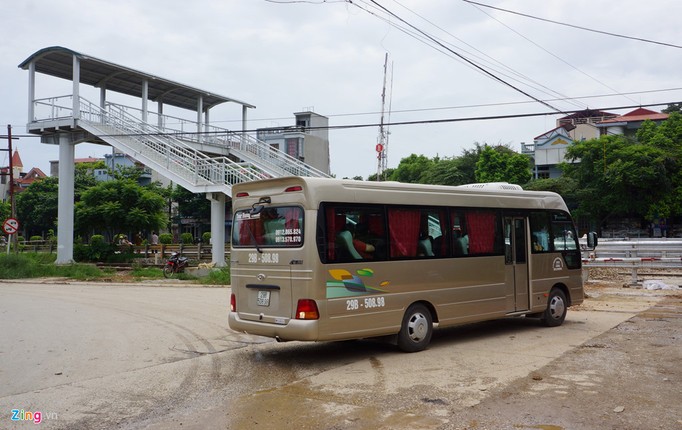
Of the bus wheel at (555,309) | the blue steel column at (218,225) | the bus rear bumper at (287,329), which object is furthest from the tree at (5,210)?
the bus wheel at (555,309)

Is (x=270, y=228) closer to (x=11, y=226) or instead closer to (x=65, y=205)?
(x=11, y=226)

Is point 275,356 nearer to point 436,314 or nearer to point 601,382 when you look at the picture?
point 436,314

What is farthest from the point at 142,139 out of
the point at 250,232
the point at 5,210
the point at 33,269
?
the point at 5,210

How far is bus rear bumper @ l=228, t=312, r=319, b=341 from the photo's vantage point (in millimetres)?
8453

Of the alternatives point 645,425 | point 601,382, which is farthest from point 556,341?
point 645,425

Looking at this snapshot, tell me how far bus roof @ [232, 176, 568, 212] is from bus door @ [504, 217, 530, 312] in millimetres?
415

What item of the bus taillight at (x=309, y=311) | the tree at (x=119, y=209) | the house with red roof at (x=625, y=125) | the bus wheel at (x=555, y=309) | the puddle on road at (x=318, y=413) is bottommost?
the puddle on road at (x=318, y=413)

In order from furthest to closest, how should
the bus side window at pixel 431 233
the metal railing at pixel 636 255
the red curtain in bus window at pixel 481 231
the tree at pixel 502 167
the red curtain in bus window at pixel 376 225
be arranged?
the tree at pixel 502 167, the metal railing at pixel 636 255, the red curtain in bus window at pixel 481 231, the bus side window at pixel 431 233, the red curtain in bus window at pixel 376 225

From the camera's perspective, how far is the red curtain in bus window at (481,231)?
10.9m

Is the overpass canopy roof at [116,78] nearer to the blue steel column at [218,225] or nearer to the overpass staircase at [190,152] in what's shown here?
the overpass staircase at [190,152]

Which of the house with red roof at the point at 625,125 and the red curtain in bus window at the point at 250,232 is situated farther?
the house with red roof at the point at 625,125

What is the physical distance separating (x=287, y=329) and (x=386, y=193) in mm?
2700

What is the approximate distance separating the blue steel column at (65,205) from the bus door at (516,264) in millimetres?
25567

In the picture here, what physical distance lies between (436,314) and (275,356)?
2.76 metres
